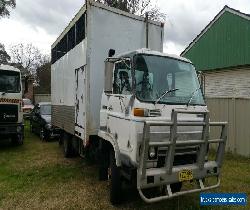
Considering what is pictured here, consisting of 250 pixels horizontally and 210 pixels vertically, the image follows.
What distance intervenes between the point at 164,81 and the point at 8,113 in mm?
8569

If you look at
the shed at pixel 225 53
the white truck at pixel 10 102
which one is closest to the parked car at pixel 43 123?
the white truck at pixel 10 102

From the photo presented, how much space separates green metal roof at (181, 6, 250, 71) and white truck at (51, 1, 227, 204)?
11.5 metres

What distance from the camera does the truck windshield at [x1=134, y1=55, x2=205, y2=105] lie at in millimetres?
6121

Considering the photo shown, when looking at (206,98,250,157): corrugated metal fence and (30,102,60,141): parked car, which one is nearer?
(206,98,250,157): corrugated metal fence

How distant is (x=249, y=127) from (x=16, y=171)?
7208 mm

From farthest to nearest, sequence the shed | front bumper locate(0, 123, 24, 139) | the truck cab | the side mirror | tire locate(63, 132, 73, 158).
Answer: the shed → front bumper locate(0, 123, 24, 139) → tire locate(63, 132, 73, 158) → the side mirror → the truck cab

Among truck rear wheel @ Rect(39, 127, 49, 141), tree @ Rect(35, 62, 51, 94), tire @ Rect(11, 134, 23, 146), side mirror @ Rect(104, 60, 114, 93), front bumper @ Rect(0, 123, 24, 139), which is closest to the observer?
side mirror @ Rect(104, 60, 114, 93)

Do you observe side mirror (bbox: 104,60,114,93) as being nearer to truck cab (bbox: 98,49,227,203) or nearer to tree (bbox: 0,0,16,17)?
truck cab (bbox: 98,49,227,203)

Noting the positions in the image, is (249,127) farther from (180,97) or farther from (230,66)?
(230,66)

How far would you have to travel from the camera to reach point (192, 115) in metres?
6.20

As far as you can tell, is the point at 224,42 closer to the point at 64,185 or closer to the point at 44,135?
the point at 44,135

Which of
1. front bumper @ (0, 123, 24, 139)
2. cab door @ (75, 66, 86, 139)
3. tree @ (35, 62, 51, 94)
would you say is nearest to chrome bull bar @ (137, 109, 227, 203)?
cab door @ (75, 66, 86, 139)

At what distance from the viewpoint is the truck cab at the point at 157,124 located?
5.54 meters

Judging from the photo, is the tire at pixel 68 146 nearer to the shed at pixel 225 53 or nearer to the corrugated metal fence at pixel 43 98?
the shed at pixel 225 53
